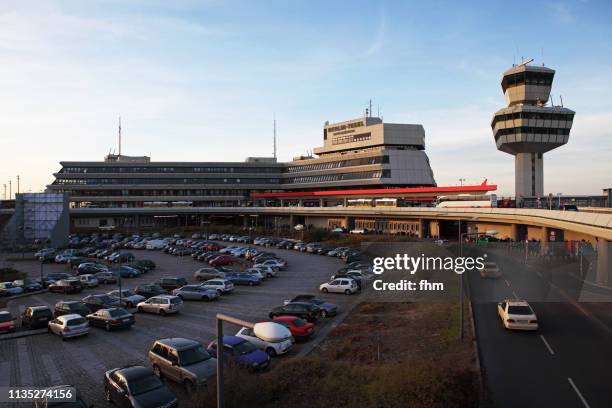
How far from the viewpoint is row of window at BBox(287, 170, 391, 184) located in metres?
98.4

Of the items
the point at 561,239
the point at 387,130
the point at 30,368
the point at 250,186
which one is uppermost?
the point at 387,130

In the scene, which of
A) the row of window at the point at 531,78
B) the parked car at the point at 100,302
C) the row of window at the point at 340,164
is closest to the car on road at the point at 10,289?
the parked car at the point at 100,302

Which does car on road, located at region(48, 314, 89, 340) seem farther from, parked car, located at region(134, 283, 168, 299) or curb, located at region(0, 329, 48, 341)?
parked car, located at region(134, 283, 168, 299)

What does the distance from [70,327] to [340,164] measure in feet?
296

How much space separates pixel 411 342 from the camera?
1956 cm

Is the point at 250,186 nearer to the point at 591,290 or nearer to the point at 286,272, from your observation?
the point at 286,272

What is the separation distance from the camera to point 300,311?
25359mm

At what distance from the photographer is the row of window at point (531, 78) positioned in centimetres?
7250

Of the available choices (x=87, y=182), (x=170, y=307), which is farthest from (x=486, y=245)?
(x=87, y=182)

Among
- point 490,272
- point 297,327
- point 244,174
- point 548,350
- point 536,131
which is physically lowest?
point 297,327

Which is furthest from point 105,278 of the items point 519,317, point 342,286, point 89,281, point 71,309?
point 519,317

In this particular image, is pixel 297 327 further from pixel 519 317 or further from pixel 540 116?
pixel 540 116

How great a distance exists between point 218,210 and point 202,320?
85.6 meters

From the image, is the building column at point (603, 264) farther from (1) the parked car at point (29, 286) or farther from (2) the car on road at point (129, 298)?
(1) the parked car at point (29, 286)
